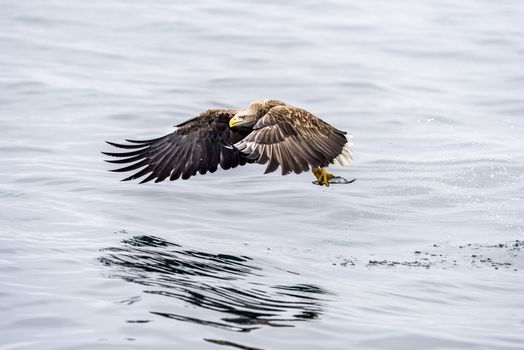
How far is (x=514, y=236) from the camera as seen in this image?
12320 millimetres

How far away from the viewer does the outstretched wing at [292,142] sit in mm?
10086

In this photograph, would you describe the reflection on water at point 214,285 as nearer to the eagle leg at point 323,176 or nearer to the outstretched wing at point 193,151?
the outstretched wing at point 193,151

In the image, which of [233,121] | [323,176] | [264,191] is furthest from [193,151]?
[264,191]

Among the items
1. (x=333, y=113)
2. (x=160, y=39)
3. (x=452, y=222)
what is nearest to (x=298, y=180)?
(x=452, y=222)

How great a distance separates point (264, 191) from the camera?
13656 mm

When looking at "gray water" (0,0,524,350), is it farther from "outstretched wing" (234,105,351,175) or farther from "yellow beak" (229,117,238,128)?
"yellow beak" (229,117,238,128)

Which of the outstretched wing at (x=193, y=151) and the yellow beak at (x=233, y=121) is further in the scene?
the outstretched wing at (x=193, y=151)

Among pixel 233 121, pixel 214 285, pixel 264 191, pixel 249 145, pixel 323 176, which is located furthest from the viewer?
pixel 264 191

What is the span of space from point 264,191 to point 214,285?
4.10 m

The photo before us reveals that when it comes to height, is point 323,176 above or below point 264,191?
above

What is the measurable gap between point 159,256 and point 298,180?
13.1 ft

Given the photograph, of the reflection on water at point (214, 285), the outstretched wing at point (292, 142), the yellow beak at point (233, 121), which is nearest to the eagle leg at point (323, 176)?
the outstretched wing at point (292, 142)

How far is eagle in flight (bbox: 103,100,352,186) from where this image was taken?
10211mm

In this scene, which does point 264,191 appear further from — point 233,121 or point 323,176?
point 233,121
